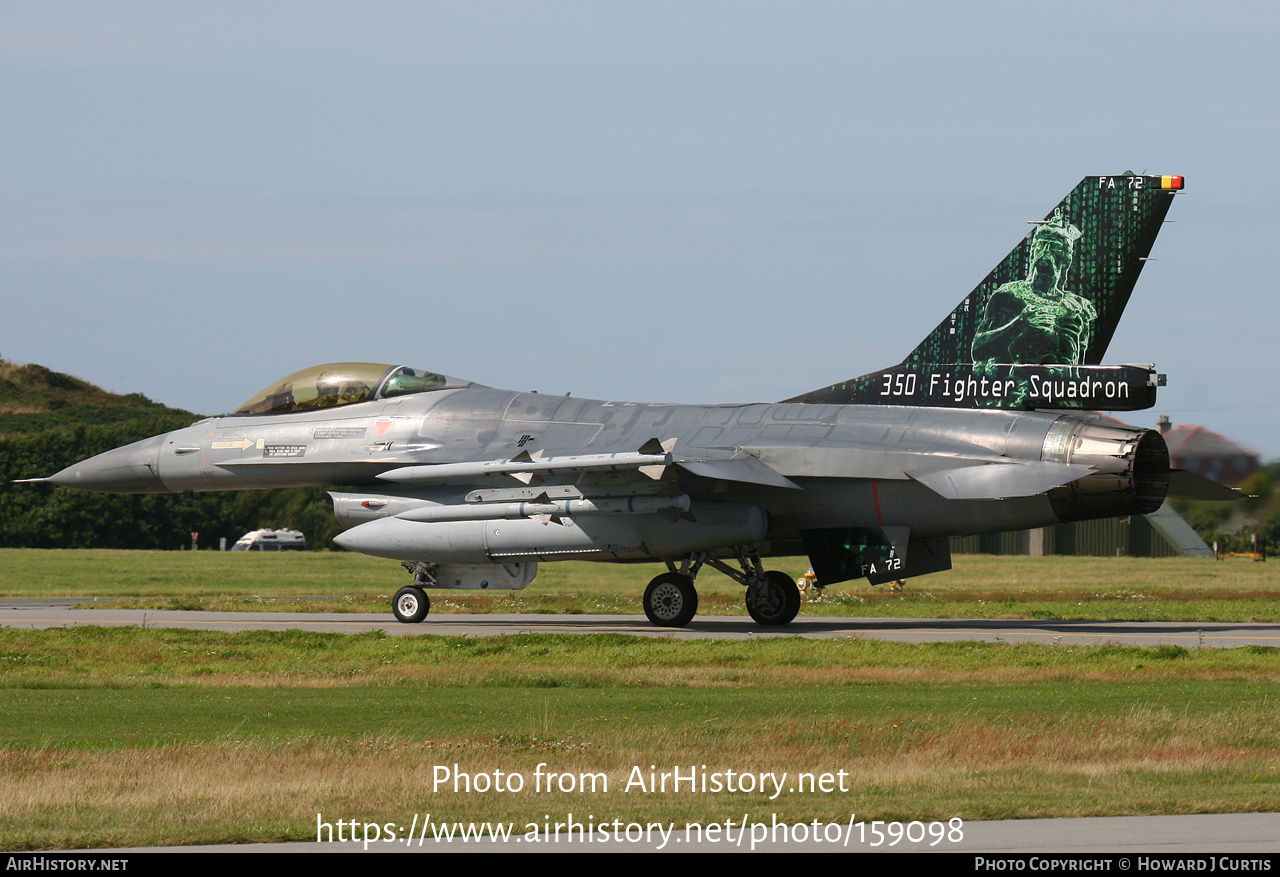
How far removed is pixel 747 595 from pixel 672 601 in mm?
1302

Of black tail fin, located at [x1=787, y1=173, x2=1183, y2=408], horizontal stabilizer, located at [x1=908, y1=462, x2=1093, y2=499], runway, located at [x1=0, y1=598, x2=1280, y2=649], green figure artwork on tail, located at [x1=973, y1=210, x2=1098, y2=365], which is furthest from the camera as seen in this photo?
green figure artwork on tail, located at [x1=973, y1=210, x2=1098, y2=365]

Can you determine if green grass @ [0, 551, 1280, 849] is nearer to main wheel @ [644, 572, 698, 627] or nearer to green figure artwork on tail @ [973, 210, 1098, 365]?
main wheel @ [644, 572, 698, 627]

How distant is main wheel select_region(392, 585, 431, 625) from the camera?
26.6m

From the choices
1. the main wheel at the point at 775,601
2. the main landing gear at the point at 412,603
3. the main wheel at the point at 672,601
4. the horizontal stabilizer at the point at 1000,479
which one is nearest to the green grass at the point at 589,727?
the horizontal stabilizer at the point at 1000,479

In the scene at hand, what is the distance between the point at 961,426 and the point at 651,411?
222 inches

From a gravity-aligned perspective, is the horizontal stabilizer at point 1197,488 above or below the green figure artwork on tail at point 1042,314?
below

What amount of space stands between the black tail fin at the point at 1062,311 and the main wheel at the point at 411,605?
9317 millimetres

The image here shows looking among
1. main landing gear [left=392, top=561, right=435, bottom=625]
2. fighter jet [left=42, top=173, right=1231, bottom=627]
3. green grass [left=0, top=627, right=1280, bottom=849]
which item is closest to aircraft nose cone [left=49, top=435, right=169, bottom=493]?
fighter jet [left=42, top=173, right=1231, bottom=627]

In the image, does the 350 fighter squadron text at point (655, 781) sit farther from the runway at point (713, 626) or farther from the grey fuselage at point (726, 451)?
the grey fuselage at point (726, 451)

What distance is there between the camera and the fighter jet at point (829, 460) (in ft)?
77.4

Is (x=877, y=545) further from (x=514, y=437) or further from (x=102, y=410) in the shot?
(x=102, y=410)

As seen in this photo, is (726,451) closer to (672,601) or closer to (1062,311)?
(672,601)

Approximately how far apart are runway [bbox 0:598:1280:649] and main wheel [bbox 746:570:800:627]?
29cm
